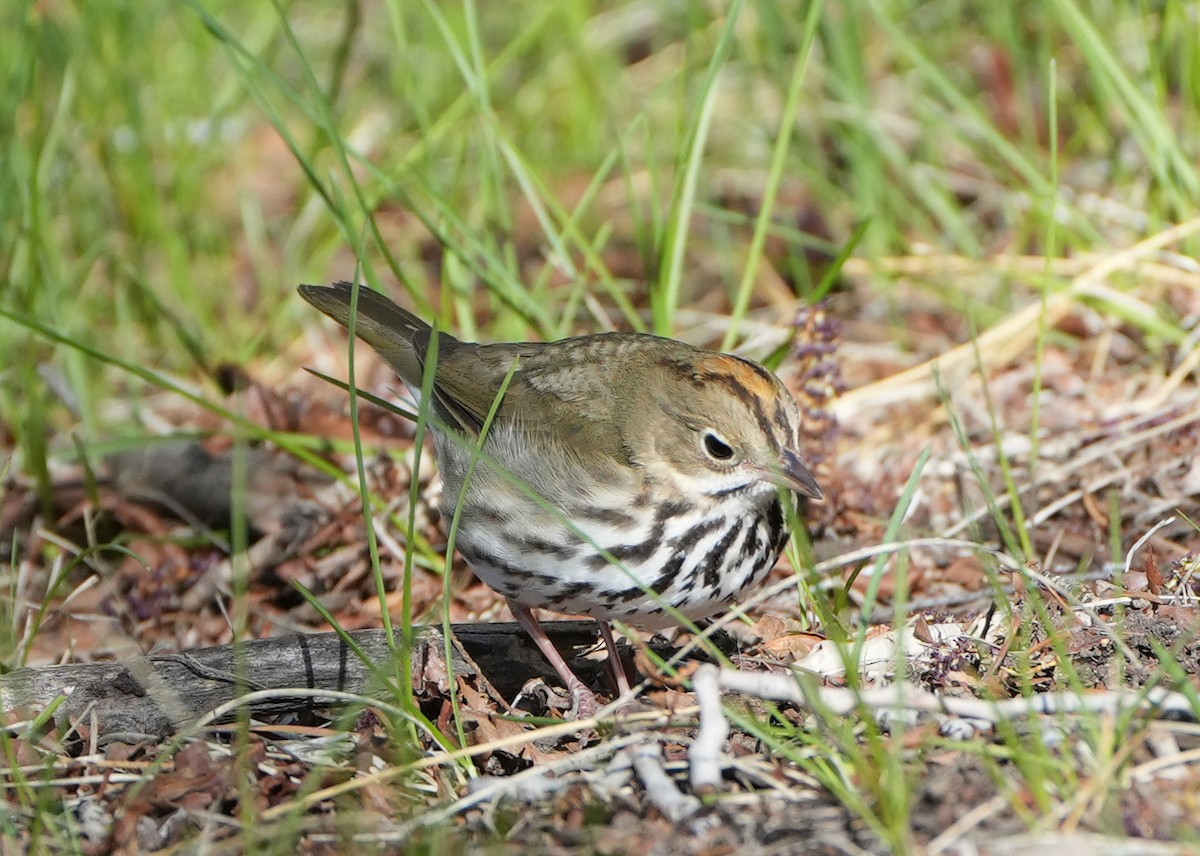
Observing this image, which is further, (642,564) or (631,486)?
(631,486)

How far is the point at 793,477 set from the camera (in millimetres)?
3602

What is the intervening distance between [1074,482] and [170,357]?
3.90 m

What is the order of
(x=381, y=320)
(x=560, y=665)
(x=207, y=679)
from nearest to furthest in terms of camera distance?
(x=207, y=679) → (x=560, y=665) → (x=381, y=320)

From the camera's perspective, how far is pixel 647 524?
3701mm

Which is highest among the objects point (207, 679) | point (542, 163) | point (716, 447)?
point (542, 163)

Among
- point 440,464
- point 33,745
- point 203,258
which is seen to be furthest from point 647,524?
point 203,258

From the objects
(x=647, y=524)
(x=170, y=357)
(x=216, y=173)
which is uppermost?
(x=216, y=173)

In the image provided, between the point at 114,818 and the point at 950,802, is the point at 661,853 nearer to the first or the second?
the point at 950,802

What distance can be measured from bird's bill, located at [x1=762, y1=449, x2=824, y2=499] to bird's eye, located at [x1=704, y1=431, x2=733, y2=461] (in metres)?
0.11

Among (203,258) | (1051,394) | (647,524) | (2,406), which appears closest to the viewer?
(647,524)

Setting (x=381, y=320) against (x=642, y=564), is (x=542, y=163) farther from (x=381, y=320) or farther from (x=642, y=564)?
(x=642, y=564)

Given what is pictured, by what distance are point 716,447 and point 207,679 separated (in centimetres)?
142

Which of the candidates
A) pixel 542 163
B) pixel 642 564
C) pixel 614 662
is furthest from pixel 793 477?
pixel 542 163

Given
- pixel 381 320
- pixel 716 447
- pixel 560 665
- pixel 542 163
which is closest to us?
pixel 716 447
